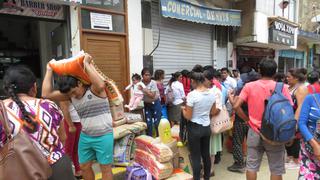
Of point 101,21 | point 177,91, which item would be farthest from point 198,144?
point 101,21

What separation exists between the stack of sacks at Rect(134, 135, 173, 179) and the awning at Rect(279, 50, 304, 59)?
12921 mm

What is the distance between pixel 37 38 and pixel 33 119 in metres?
4.60

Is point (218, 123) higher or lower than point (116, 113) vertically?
lower

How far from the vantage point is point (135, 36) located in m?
6.44

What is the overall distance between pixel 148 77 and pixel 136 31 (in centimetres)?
112

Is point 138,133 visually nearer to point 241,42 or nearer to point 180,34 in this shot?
point 180,34

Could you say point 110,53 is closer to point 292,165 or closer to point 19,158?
point 292,165

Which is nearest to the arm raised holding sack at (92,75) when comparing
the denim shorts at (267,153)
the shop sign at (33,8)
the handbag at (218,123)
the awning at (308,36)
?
the denim shorts at (267,153)

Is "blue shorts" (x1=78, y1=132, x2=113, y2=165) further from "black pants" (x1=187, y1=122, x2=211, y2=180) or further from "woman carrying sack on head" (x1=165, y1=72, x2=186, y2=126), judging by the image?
"woman carrying sack on head" (x1=165, y1=72, x2=186, y2=126)

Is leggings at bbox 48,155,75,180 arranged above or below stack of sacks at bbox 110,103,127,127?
below

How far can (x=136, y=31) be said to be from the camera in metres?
6.45

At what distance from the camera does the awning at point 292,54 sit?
50.1 feet

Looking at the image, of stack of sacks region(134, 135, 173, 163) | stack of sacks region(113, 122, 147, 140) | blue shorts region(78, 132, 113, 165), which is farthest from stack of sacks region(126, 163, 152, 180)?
blue shorts region(78, 132, 113, 165)

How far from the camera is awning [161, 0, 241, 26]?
6891 millimetres
